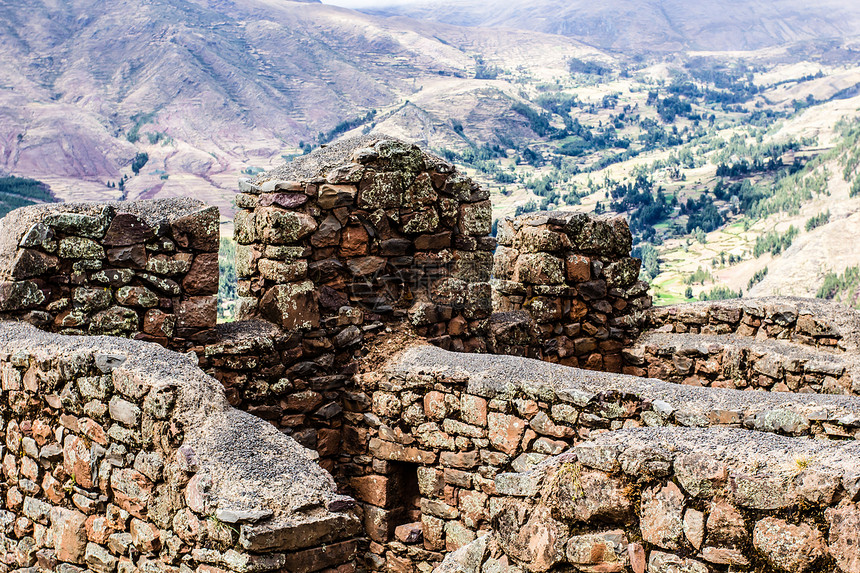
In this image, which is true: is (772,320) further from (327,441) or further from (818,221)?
(818,221)

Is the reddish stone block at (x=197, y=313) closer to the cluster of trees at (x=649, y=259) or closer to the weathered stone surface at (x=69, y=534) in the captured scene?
the weathered stone surface at (x=69, y=534)

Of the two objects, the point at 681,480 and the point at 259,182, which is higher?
the point at 259,182

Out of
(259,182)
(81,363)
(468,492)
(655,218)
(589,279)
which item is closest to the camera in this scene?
(81,363)

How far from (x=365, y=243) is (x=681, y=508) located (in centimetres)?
517

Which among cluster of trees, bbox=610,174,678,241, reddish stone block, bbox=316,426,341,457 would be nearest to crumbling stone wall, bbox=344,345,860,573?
reddish stone block, bbox=316,426,341,457

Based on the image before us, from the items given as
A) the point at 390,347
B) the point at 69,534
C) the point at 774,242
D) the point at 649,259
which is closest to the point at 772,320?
the point at 390,347

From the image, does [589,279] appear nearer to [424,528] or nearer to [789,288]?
[424,528]

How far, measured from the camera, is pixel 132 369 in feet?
17.3

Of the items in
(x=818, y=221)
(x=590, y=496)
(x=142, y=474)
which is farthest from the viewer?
(x=818, y=221)

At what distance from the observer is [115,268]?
23.1ft

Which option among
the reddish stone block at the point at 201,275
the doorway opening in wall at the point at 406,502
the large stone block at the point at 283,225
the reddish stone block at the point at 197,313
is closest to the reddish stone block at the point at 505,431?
the doorway opening in wall at the point at 406,502

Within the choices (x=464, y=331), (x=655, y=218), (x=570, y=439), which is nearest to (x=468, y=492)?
(x=570, y=439)

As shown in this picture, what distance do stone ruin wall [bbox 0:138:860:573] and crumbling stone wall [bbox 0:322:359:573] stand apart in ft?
1.82

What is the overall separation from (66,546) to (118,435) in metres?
1.03
